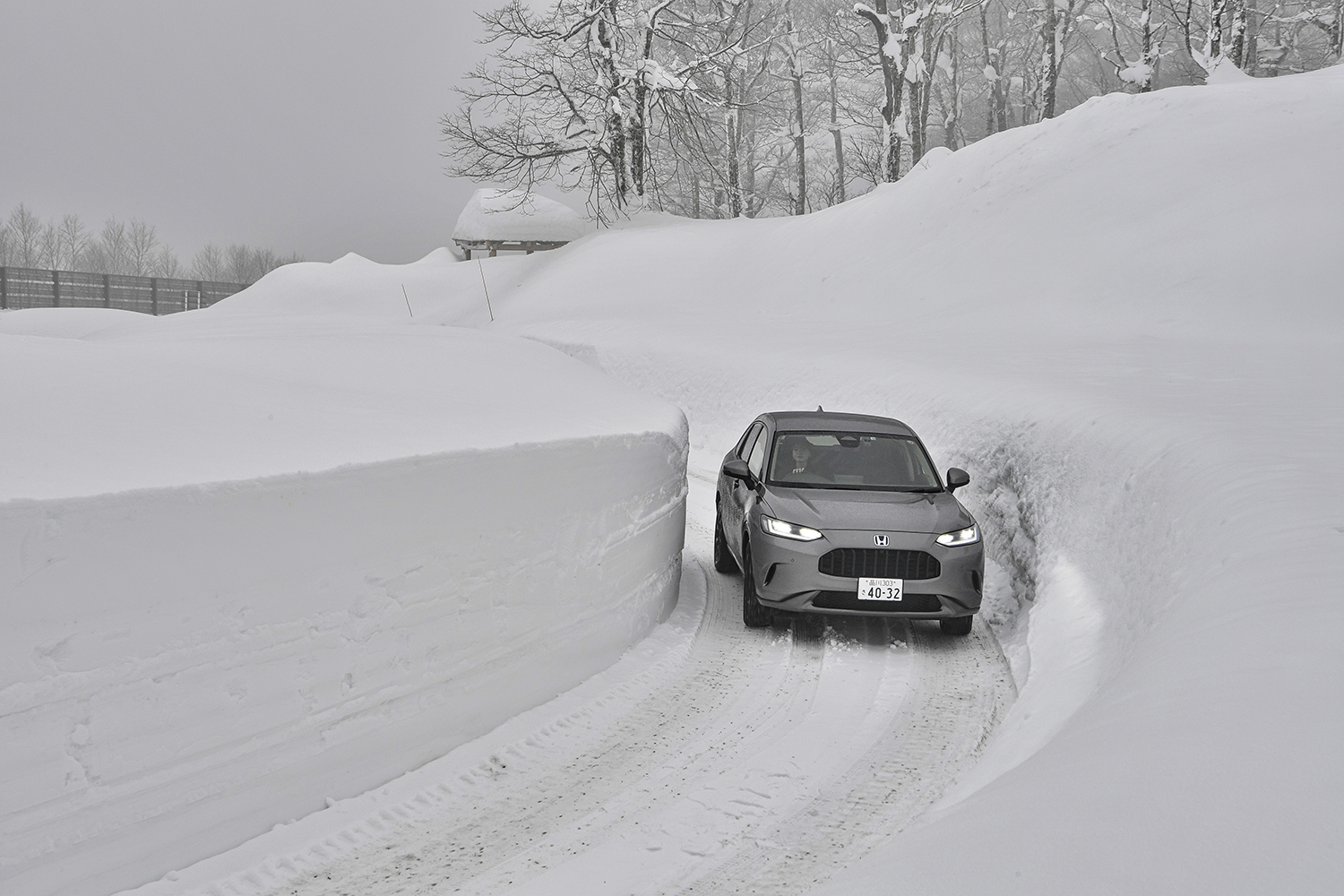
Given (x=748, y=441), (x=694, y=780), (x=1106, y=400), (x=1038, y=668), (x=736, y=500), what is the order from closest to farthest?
1. (x=694, y=780)
2. (x=1038, y=668)
3. (x=736, y=500)
4. (x=748, y=441)
5. (x=1106, y=400)

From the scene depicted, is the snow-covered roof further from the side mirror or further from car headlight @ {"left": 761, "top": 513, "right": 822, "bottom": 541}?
car headlight @ {"left": 761, "top": 513, "right": 822, "bottom": 541}

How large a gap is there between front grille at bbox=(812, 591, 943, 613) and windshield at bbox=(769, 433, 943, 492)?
44.2 inches

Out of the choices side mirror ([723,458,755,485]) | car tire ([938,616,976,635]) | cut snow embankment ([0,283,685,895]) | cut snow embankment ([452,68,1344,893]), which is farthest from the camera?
side mirror ([723,458,755,485])

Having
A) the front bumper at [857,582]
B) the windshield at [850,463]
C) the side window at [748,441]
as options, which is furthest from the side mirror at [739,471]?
the side window at [748,441]

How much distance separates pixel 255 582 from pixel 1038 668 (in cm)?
472

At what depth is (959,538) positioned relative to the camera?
293 inches

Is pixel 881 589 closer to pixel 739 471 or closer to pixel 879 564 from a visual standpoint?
pixel 879 564

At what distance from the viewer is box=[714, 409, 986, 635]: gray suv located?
7.28 metres

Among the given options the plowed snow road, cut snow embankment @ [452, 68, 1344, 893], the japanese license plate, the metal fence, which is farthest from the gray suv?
the metal fence

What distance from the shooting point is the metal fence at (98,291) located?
1789 inches

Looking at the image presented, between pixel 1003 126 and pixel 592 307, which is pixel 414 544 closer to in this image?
pixel 592 307

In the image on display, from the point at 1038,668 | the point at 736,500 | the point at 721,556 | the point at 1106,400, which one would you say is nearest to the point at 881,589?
the point at 1038,668

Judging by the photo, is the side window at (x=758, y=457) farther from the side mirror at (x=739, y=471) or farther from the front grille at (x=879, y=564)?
the front grille at (x=879, y=564)

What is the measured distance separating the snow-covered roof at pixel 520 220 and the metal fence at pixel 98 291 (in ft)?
60.9
